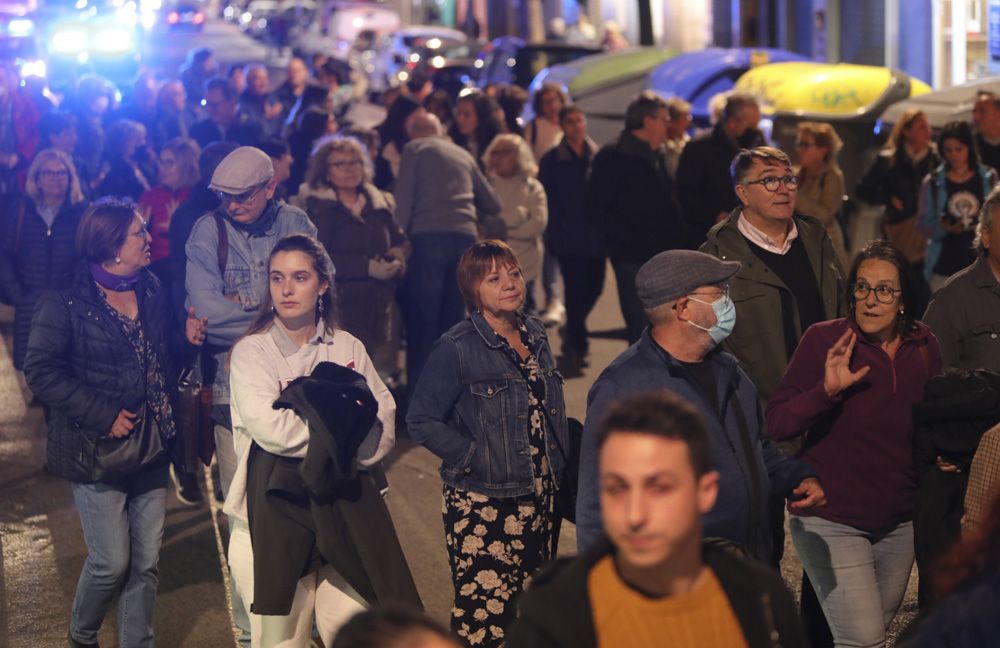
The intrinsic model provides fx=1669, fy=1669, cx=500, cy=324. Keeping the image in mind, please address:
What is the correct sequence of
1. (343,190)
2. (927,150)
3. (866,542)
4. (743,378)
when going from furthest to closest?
(927,150), (343,190), (866,542), (743,378)

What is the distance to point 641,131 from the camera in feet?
36.0

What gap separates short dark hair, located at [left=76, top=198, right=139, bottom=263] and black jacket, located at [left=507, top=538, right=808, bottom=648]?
344 cm

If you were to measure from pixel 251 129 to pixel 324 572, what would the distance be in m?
8.40

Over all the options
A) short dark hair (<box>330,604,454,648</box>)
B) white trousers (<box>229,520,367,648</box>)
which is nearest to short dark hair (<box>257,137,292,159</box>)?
white trousers (<box>229,520,367,648</box>)

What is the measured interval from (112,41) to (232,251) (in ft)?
75.5

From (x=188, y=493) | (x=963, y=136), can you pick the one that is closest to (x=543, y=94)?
(x=963, y=136)

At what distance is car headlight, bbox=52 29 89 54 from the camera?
28125mm

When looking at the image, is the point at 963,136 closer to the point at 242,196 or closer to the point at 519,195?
the point at 519,195

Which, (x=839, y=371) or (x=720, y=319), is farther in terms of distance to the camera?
(x=839, y=371)

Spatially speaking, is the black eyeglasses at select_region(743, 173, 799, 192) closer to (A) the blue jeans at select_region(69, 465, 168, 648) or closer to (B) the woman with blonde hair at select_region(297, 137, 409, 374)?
(A) the blue jeans at select_region(69, 465, 168, 648)

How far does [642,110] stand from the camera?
35.9ft

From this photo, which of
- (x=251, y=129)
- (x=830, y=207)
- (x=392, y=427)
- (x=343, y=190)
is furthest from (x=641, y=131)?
(x=392, y=427)

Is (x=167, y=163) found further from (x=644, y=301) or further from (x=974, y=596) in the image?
(x=974, y=596)

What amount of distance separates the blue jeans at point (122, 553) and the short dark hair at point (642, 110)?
203 inches
